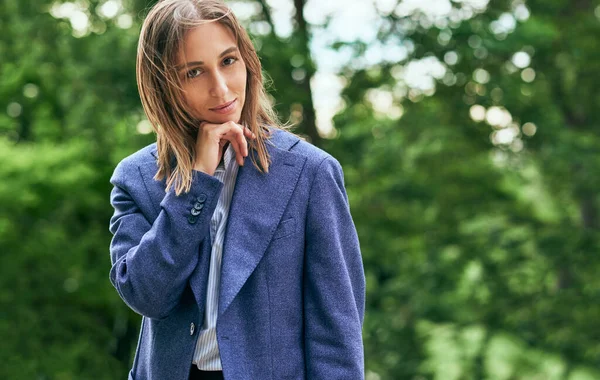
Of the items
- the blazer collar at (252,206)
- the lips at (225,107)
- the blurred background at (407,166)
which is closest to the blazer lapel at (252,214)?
the blazer collar at (252,206)

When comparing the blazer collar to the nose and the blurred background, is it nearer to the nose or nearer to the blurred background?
the nose

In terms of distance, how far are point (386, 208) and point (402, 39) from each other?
2.18m

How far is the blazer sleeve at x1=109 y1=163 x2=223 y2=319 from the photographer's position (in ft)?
5.61

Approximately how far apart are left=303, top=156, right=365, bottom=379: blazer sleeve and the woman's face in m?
0.24

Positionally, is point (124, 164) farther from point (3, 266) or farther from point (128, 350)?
point (128, 350)

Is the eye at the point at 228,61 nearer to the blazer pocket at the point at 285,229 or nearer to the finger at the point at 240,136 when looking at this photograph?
the finger at the point at 240,136

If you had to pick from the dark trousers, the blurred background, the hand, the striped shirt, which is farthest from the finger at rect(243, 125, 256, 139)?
the blurred background

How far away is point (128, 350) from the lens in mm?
12438

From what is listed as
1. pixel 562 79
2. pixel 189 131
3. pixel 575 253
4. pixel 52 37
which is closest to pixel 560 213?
pixel 575 253

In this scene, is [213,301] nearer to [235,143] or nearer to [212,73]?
[235,143]

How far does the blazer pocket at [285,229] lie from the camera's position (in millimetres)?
1800

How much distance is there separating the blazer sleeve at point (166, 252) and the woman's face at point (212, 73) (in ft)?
0.48

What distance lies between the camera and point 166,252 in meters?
1.71

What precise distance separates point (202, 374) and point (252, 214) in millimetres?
342
